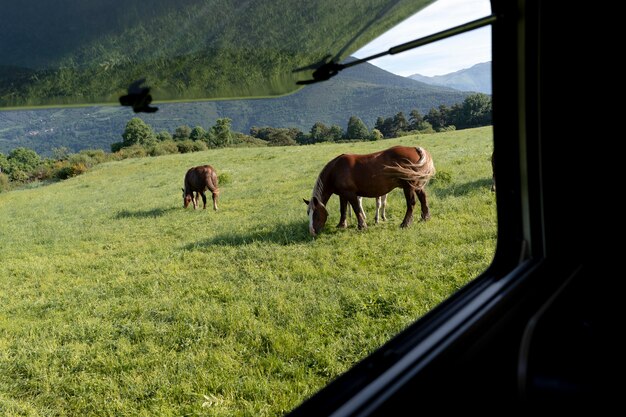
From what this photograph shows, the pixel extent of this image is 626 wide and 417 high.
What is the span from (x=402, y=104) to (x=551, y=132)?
55.8 ft

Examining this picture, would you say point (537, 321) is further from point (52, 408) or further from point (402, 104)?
point (402, 104)

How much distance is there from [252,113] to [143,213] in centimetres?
367

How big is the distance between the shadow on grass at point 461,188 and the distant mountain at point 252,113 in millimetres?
2090

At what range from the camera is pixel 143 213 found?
1004 centimetres

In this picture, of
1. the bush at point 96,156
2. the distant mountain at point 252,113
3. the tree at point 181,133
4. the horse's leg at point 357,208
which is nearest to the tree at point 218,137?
the tree at point 181,133

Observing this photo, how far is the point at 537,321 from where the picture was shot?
1261 mm

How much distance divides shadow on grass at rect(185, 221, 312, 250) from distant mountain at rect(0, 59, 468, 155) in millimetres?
1572

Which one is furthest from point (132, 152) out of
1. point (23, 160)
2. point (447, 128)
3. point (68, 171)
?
point (447, 128)

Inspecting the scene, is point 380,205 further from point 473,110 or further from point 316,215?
point 473,110

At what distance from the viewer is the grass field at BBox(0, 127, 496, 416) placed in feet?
8.70

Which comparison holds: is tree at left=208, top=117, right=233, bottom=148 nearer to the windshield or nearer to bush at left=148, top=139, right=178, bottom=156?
bush at left=148, top=139, right=178, bottom=156

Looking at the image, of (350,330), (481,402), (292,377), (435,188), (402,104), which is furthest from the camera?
(402,104)

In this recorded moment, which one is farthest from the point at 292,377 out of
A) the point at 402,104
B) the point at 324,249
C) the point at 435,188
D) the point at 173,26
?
the point at 402,104

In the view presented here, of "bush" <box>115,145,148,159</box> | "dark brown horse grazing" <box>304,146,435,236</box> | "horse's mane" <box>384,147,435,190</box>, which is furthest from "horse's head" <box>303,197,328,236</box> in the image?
"bush" <box>115,145,148,159</box>
